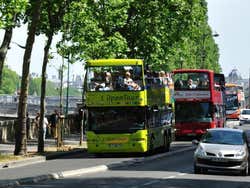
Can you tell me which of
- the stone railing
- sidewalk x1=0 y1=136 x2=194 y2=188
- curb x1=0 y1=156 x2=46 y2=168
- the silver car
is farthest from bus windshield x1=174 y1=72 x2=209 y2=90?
the silver car

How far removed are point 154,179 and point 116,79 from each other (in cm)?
1184

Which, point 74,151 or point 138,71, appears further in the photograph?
point 74,151

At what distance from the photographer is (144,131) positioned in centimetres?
3278

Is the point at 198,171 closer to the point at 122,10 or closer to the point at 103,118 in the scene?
the point at 103,118

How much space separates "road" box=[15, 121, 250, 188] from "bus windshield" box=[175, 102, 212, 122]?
19.0 meters

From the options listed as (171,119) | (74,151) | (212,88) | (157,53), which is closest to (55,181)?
(74,151)

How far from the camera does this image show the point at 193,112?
4869 centimetres

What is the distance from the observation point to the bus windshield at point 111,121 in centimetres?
3259

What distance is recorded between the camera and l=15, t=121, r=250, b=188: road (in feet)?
65.1

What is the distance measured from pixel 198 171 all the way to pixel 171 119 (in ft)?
50.6

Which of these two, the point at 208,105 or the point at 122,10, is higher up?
the point at 122,10

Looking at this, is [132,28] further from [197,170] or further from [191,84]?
[197,170]

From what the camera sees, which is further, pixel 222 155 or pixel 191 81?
pixel 191 81

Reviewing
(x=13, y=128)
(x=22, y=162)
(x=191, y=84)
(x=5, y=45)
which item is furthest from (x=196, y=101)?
(x=22, y=162)
